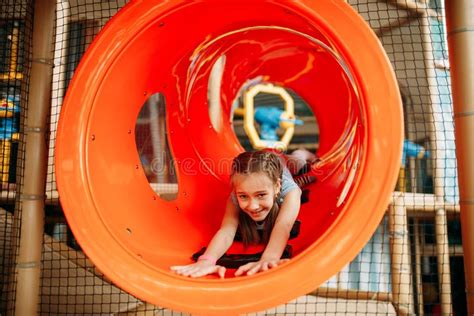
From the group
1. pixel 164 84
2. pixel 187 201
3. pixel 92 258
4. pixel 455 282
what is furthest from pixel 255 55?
pixel 455 282

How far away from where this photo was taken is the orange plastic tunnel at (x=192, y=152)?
33.3 inches

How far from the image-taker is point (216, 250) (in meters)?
1.17

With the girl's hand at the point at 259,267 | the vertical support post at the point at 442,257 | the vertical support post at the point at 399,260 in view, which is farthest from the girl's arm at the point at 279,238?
the vertical support post at the point at 442,257

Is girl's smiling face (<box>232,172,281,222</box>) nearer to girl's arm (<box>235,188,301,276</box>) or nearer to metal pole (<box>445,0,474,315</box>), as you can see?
girl's arm (<box>235,188,301,276</box>)

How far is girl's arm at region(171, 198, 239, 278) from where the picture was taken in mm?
1001

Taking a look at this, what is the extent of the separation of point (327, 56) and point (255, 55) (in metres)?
0.32

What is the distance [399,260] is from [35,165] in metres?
1.43

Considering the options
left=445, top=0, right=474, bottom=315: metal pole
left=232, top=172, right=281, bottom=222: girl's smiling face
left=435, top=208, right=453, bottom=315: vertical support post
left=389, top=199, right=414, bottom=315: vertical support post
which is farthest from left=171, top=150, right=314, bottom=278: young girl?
left=435, top=208, right=453, bottom=315: vertical support post

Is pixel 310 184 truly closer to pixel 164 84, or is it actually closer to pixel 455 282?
pixel 164 84

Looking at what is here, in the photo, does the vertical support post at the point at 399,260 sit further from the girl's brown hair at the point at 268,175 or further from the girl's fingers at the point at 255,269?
the girl's fingers at the point at 255,269

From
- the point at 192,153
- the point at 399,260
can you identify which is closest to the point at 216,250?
the point at 192,153

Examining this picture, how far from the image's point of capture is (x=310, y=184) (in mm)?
1671

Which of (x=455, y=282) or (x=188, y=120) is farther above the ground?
(x=188, y=120)

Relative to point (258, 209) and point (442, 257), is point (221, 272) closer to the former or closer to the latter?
point (258, 209)
